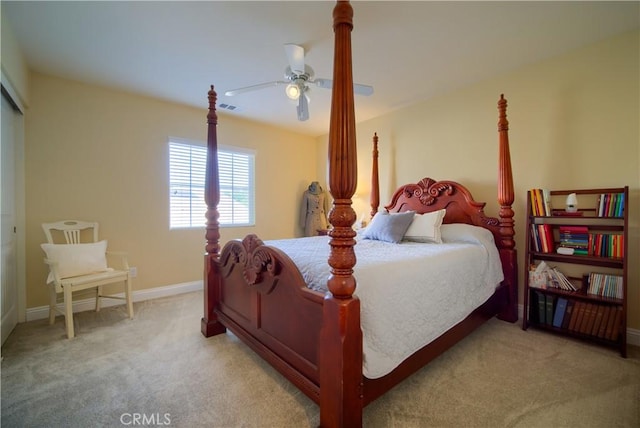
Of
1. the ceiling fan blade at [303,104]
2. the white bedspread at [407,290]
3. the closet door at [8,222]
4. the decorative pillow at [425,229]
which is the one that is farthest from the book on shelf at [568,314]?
the closet door at [8,222]

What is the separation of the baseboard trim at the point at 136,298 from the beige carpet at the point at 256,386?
1.21ft

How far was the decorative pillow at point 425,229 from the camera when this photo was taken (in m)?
2.72

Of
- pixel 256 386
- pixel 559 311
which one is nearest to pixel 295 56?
pixel 256 386

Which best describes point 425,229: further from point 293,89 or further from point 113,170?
point 113,170

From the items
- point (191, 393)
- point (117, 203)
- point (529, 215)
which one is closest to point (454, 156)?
point (529, 215)

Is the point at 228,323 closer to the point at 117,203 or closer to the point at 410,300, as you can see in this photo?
the point at 410,300

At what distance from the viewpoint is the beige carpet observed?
1435 millimetres

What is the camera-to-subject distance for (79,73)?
2.76 metres

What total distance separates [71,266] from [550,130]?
15.1ft

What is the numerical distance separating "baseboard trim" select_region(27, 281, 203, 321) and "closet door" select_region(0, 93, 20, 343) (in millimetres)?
174

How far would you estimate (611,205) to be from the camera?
2.12 metres

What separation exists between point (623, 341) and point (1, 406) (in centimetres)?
397

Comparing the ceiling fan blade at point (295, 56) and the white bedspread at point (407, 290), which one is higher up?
the ceiling fan blade at point (295, 56)

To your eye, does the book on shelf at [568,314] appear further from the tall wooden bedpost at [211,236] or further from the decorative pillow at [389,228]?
the tall wooden bedpost at [211,236]
